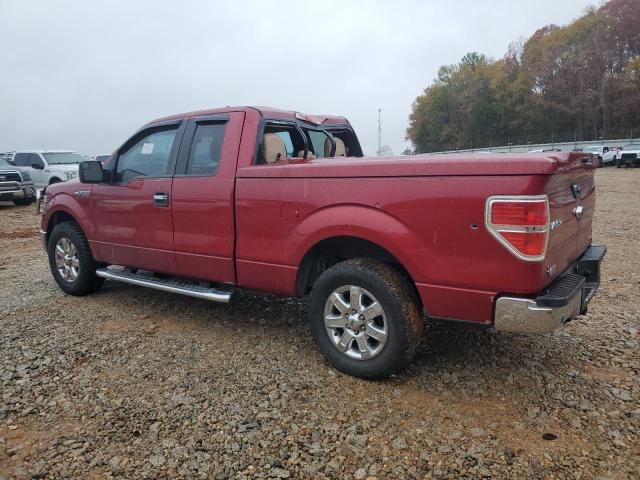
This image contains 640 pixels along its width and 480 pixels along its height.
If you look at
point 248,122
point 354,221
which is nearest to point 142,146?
point 248,122

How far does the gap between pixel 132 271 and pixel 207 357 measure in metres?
1.76

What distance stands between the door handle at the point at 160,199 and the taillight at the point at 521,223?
2.76 metres

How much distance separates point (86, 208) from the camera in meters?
5.18

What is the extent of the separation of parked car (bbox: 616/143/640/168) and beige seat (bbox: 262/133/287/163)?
31.7 m

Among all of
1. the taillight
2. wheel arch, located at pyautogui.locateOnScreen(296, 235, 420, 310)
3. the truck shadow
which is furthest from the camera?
the truck shadow

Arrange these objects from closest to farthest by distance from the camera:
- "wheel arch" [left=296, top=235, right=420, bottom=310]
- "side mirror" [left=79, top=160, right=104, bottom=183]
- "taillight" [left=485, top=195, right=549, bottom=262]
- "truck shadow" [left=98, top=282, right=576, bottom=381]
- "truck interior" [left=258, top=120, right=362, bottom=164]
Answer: "taillight" [left=485, top=195, right=549, bottom=262] < "wheel arch" [left=296, top=235, right=420, bottom=310] < "truck shadow" [left=98, top=282, right=576, bottom=381] < "truck interior" [left=258, top=120, right=362, bottom=164] < "side mirror" [left=79, top=160, right=104, bottom=183]

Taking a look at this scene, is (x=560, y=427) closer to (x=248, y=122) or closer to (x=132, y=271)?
(x=248, y=122)

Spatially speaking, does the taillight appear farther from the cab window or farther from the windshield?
the windshield

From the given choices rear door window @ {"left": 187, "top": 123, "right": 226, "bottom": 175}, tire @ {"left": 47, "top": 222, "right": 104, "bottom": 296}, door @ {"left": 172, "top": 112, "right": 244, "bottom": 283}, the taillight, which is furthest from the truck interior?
tire @ {"left": 47, "top": 222, "right": 104, "bottom": 296}

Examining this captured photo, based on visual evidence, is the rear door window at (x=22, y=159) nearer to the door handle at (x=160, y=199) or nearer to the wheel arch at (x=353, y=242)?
the door handle at (x=160, y=199)

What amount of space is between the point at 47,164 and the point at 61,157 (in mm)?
757

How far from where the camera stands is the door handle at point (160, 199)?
434 centimetres

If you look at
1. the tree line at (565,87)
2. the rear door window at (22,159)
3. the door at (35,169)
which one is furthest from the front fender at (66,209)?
the tree line at (565,87)

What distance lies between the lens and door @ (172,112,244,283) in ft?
13.1
